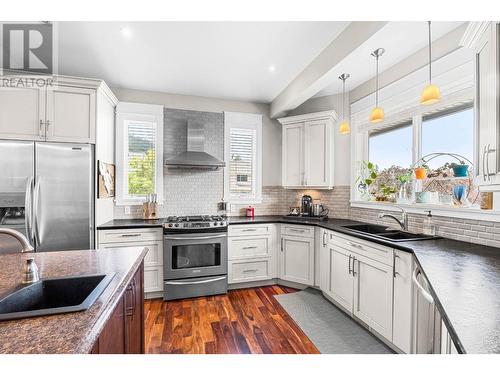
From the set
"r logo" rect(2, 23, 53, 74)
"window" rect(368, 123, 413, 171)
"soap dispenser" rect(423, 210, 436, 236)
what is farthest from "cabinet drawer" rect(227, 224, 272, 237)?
"r logo" rect(2, 23, 53, 74)

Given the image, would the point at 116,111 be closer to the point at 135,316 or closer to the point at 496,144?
the point at 135,316

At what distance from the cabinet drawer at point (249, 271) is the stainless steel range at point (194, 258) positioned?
0.14m

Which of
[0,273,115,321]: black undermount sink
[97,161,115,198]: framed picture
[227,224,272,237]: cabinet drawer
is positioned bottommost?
[227,224,272,237]: cabinet drawer

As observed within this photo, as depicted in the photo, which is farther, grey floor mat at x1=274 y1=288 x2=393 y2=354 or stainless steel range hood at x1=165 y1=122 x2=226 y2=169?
stainless steel range hood at x1=165 y1=122 x2=226 y2=169

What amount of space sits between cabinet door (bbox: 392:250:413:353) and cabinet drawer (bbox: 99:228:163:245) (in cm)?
255

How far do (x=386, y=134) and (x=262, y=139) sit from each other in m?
1.82

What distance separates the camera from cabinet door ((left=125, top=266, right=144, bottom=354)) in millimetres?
1294

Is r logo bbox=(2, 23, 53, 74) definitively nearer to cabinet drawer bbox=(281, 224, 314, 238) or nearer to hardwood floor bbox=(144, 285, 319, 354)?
hardwood floor bbox=(144, 285, 319, 354)

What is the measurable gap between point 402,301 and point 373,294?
0.33 metres

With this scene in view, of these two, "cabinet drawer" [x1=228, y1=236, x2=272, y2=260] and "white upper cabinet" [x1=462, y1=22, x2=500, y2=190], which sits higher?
"white upper cabinet" [x1=462, y1=22, x2=500, y2=190]

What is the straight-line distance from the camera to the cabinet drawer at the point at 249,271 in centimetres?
334

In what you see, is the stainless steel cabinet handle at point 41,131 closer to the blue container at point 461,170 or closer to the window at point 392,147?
the window at point 392,147

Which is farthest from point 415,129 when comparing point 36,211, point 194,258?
point 36,211

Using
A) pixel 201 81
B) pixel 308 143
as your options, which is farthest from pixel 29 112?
pixel 308 143
